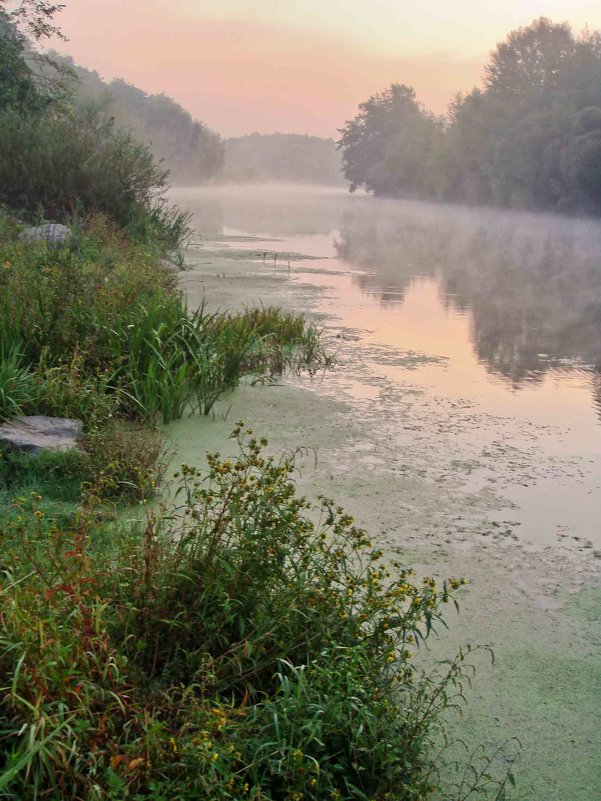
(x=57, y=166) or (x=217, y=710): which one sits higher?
(x=57, y=166)

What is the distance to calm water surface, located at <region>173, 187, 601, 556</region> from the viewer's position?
5.82m

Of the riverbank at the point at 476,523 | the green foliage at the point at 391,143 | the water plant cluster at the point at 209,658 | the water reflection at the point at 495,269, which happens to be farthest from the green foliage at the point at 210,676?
the green foliage at the point at 391,143

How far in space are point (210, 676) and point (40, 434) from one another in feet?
9.42

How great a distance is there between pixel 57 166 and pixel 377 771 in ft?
40.2

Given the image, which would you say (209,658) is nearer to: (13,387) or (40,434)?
(40,434)

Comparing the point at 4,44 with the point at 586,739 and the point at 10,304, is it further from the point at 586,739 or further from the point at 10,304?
the point at 586,739

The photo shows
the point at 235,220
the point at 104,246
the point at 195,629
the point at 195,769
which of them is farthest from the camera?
the point at 235,220

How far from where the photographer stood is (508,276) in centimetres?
1725

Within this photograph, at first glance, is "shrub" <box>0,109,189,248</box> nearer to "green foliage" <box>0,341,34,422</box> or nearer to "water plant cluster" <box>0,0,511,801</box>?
"green foliage" <box>0,341,34,422</box>

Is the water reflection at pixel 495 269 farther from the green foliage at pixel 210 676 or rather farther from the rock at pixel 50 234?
the green foliage at pixel 210 676

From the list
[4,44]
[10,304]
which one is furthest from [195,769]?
[4,44]

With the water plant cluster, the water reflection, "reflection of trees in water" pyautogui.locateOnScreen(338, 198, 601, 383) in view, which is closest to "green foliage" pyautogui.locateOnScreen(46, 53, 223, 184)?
the water reflection

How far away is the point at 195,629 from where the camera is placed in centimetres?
310

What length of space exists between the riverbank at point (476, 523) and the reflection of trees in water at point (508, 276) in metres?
1.85
